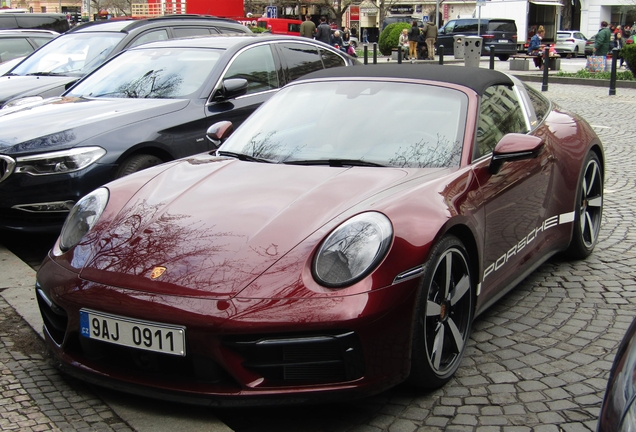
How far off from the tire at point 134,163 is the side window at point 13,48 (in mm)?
8164

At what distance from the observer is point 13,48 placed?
520 inches

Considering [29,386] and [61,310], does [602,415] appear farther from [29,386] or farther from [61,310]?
[29,386]

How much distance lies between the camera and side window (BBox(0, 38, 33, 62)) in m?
13.1

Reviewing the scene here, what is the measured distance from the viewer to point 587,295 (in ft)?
16.0

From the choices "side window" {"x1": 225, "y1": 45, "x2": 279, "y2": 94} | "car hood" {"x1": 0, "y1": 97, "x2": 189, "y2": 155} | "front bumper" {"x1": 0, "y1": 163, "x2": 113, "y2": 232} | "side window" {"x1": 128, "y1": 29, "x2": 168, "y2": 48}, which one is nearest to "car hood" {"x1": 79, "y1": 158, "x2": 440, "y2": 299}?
"front bumper" {"x1": 0, "y1": 163, "x2": 113, "y2": 232}

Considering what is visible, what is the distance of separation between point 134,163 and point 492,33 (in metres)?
30.7

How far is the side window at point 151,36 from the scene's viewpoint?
9703mm

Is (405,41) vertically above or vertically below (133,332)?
above

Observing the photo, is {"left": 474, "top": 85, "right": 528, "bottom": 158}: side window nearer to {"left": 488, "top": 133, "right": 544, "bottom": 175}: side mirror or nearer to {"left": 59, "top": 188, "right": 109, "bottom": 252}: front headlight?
{"left": 488, "top": 133, "right": 544, "bottom": 175}: side mirror

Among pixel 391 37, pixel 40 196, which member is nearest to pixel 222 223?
pixel 40 196

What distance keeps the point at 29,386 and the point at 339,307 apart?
1545mm

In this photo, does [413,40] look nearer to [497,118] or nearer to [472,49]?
[472,49]

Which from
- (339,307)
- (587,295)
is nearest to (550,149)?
(587,295)

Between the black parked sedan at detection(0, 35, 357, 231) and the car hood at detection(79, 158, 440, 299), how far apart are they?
88 cm
